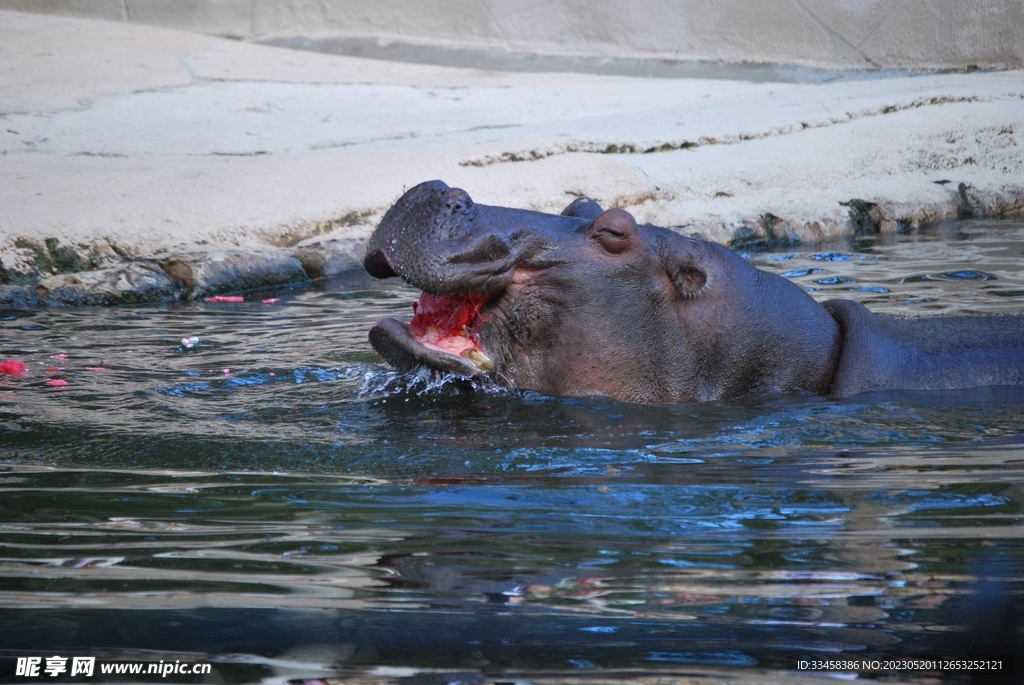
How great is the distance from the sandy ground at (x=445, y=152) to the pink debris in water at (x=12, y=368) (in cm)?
182

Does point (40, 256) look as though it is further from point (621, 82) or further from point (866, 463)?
point (621, 82)

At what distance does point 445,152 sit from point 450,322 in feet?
14.3

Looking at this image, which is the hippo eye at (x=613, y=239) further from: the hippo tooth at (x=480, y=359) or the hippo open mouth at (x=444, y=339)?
the hippo tooth at (x=480, y=359)

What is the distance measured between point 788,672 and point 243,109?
995cm

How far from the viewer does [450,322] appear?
Answer: 12.9 feet

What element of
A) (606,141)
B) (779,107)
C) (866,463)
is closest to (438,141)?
(606,141)

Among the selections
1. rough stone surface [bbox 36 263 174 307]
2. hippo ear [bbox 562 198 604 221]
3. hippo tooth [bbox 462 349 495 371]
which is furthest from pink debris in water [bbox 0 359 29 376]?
hippo ear [bbox 562 198 604 221]

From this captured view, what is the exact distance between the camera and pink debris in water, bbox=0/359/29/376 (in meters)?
4.28

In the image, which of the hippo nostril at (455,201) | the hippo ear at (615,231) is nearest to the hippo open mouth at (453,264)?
the hippo nostril at (455,201)

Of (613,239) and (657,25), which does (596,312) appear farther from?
(657,25)

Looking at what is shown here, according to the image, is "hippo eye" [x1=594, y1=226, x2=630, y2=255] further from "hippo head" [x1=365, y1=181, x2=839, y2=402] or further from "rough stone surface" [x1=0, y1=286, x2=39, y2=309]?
"rough stone surface" [x1=0, y1=286, x2=39, y2=309]

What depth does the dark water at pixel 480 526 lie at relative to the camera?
1856 millimetres

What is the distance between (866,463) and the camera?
3.04m

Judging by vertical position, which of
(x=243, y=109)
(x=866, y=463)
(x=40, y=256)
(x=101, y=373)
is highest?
(x=243, y=109)
